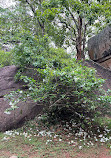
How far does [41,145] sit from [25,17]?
738cm

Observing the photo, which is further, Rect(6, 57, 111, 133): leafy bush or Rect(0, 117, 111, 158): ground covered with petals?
Rect(6, 57, 111, 133): leafy bush

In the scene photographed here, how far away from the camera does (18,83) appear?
16.1 feet

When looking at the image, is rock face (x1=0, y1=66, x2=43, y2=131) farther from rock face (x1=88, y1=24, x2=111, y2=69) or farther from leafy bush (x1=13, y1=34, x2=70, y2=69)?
rock face (x1=88, y1=24, x2=111, y2=69)

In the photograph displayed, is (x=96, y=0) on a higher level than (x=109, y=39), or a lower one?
higher

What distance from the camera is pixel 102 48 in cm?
598

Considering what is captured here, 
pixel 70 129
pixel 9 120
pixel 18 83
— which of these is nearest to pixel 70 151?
pixel 70 129

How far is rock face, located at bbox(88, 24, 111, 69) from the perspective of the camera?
5665 millimetres

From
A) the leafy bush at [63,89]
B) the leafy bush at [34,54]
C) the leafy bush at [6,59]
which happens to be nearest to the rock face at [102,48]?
the leafy bush at [63,89]

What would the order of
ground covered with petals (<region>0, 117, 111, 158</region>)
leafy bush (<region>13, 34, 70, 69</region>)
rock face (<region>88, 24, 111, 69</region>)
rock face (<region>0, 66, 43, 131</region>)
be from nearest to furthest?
1. ground covered with petals (<region>0, 117, 111, 158</region>)
2. rock face (<region>0, 66, 43, 131</region>)
3. leafy bush (<region>13, 34, 70, 69</region>)
4. rock face (<region>88, 24, 111, 69</region>)

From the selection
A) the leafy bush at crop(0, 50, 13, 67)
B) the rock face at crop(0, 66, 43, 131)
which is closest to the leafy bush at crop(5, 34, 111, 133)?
the rock face at crop(0, 66, 43, 131)

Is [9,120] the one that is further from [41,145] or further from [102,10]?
[102,10]

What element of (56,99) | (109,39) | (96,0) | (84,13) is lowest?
(56,99)

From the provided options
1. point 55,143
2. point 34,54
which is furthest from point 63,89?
point 34,54

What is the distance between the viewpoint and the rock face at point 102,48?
566 cm
